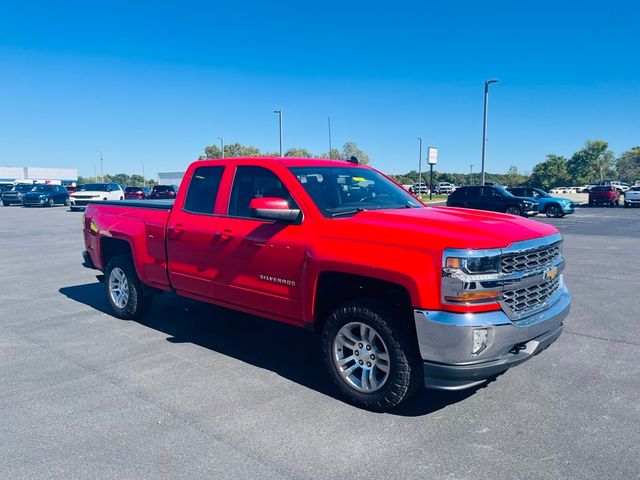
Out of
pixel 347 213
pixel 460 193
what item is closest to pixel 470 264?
pixel 347 213

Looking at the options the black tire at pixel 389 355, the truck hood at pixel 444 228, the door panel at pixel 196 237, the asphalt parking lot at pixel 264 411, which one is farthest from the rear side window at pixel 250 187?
the asphalt parking lot at pixel 264 411

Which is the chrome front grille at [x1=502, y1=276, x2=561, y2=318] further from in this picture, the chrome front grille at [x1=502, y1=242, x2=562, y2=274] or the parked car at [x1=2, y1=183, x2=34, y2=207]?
the parked car at [x1=2, y1=183, x2=34, y2=207]

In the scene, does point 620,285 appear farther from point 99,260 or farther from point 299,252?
point 99,260

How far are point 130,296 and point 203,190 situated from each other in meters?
1.84

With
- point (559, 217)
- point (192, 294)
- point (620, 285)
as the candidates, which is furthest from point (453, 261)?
point (559, 217)

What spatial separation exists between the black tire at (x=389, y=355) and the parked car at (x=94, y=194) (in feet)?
94.3

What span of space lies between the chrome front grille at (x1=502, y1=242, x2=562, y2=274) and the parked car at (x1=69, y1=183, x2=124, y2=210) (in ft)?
96.1

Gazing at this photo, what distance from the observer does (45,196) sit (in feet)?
122

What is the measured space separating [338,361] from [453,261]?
1284 mm

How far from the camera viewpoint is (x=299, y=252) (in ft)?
14.1

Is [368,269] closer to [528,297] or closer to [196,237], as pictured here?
[528,297]

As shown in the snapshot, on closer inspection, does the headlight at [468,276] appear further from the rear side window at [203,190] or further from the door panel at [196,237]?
the rear side window at [203,190]

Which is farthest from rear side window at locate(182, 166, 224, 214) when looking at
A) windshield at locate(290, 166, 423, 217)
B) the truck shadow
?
the truck shadow

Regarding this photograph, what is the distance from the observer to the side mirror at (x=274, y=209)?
166 inches
